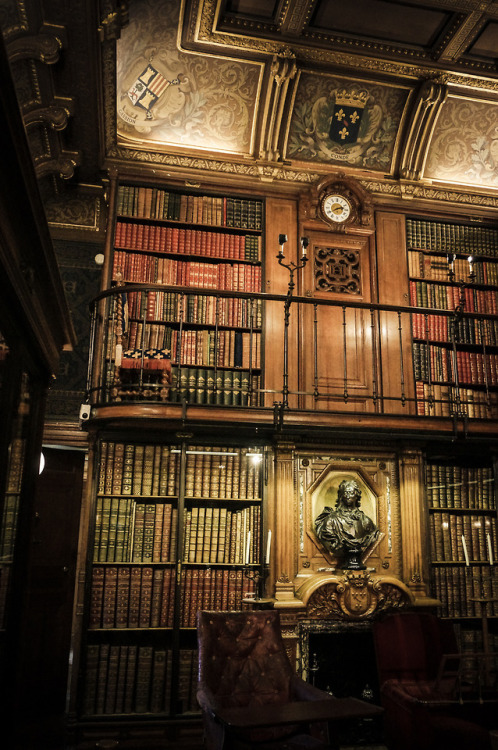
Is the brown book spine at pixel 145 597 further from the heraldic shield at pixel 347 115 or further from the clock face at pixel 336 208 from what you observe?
the heraldic shield at pixel 347 115

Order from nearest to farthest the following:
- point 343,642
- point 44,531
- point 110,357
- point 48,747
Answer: point 48,747 < point 343,642 < point 110,357 < point 44,531

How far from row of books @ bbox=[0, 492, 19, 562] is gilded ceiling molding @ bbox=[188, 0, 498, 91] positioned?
457cm

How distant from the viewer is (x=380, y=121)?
599 centimetres

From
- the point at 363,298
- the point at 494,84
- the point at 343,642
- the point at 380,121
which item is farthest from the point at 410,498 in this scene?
the point at 494,84

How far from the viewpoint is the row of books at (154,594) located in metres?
4.38

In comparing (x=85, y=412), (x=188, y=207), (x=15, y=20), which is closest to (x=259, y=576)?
(x=85, y=412)

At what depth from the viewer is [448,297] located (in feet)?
19.0

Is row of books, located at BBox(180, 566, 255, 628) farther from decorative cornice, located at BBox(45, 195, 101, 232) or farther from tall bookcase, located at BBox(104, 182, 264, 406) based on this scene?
decorative cornice, located at BBox(45, 195, 101, 232)

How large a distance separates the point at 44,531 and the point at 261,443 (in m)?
2.12

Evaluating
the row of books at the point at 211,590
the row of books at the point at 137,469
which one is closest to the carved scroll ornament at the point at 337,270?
the row of books at the point at 137,469

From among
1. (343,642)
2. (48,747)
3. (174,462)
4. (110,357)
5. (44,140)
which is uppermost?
(44,140)

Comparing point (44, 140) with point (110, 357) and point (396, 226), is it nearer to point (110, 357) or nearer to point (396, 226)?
point (110, 357)

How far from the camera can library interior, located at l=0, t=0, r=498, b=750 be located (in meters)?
4.13

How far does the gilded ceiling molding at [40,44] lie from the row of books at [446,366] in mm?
3688
